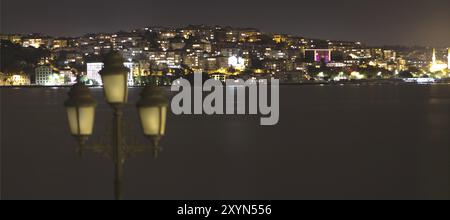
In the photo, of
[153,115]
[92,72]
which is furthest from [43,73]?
[153,115]

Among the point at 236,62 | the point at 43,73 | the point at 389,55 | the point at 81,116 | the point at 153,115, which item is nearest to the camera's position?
the point at 153,115

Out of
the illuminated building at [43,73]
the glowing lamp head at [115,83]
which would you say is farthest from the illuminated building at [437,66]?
the glowing lamp head at [115,83]

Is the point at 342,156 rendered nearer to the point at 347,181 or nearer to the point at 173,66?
the point at 347,181

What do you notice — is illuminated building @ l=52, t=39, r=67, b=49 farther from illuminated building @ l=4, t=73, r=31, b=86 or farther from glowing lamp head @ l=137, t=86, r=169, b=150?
glowing lamp head @ l=137, t=86, r=169, b=150

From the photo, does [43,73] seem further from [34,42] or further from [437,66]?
[437,66]

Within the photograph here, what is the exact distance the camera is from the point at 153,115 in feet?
9.59

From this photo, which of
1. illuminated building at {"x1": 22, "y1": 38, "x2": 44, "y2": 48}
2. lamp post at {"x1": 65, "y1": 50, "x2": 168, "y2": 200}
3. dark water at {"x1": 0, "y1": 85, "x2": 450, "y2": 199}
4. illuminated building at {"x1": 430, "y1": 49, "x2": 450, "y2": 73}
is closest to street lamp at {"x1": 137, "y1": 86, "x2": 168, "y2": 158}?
lamp post at {"x1": 65, "y1": 50, "x2": 168, "y2": 200}

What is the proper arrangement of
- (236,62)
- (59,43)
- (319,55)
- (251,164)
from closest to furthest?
(251,164) < (236,62) < (59,43) < (319,55)

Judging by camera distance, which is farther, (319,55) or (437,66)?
(437,66)

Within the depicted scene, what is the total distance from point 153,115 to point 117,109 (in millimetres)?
140

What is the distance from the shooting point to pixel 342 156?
17.5 m

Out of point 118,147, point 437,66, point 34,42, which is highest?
point 118,147
